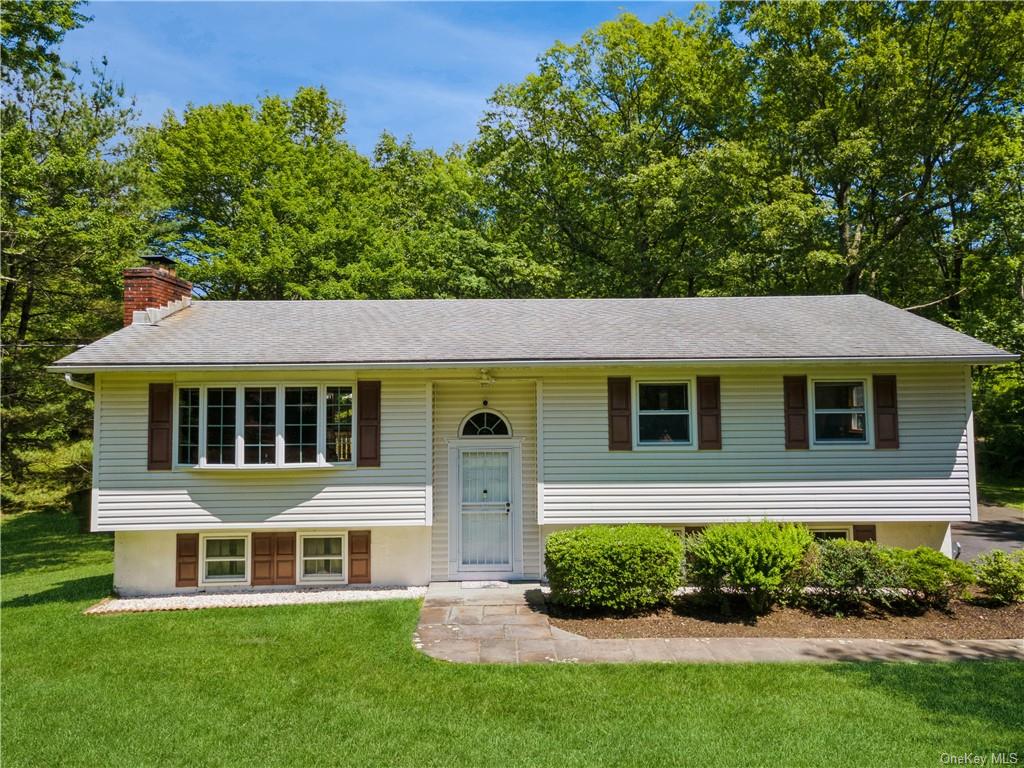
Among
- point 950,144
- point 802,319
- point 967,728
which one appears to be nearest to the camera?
point 967,728

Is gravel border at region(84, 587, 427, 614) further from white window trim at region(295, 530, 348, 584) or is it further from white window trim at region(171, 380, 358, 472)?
white window trim at region(171, 380, 358, 472)

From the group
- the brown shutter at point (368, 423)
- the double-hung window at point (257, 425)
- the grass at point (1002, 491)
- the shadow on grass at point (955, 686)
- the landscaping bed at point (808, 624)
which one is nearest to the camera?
the shadow on grass at point (955, 686)

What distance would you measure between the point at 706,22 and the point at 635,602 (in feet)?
74.1

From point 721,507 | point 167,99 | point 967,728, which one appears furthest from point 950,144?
point 167,99

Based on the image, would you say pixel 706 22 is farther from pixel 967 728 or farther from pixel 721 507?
pixel 967 728

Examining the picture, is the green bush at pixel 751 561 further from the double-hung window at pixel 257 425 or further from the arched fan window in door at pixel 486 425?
the double-hung window at pixel 257 425

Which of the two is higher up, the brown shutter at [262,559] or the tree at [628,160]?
the tree at [628,160]

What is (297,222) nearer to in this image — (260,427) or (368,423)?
(260,427)

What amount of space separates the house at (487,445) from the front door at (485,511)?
0.03 metres

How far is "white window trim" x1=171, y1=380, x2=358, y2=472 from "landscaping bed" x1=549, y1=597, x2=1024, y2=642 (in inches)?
170

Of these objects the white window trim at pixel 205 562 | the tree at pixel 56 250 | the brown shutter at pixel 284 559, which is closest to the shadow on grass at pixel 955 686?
the brown shutter at pixel 284 559

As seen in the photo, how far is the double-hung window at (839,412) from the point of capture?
1009 cm

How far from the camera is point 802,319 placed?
11516 mm

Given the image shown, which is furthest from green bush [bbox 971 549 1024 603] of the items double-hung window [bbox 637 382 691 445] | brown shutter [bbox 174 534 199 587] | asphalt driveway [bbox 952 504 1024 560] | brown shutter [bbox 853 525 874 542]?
brown shutter [bbox 174 534 199 587]
